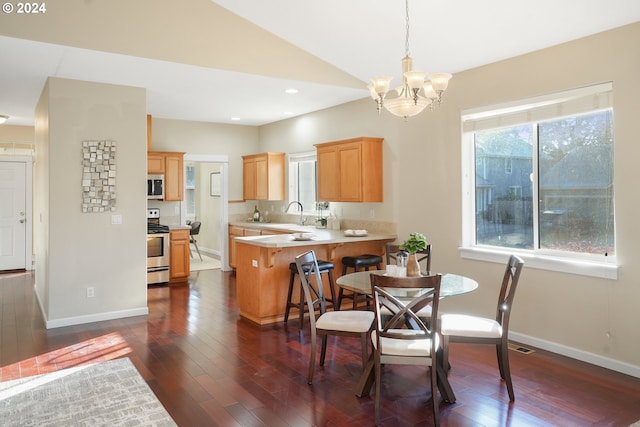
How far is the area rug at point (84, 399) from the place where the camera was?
2.80 meters

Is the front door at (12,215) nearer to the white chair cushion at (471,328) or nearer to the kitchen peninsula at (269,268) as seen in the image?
the kitchen peninsula at (269,268)

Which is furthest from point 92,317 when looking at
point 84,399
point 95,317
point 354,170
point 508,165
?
point 508,165

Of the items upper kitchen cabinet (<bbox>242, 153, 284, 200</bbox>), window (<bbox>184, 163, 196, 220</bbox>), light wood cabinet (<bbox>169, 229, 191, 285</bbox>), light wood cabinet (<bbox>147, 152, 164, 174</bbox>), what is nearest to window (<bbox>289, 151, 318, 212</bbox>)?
upper kitchen cabinet (<bbox>242, 153, 284, 200</bbox>)

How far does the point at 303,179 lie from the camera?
7.79 metres

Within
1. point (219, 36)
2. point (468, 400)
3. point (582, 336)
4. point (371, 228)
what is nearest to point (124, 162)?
point (219, 36)

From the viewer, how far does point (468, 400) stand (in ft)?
10.1

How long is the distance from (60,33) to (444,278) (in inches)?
151

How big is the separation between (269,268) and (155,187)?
329cm

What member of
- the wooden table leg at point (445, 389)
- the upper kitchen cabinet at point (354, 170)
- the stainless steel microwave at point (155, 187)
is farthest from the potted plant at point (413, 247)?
the stainless steel microwave at point (155, 187)

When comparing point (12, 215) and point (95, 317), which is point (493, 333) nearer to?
point (95, 317)

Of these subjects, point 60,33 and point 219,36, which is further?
point 219,36

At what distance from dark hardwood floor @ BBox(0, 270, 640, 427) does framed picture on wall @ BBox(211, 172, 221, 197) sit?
496cm

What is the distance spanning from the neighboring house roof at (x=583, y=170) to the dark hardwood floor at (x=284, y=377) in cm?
151

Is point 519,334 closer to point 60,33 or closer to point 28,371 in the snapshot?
point 28,371
